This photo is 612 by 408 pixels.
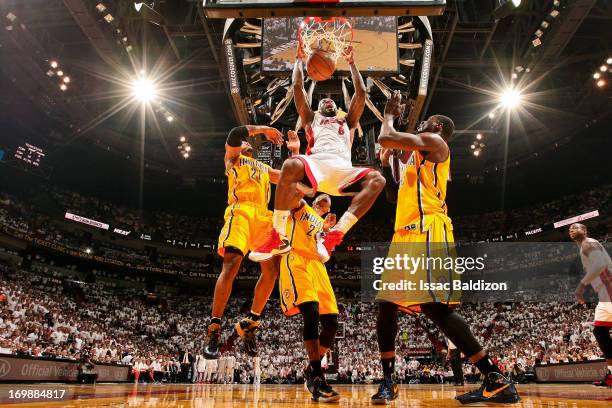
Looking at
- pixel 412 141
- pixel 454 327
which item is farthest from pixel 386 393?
pixel 412 141

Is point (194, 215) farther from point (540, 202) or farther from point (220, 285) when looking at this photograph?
point (220, 285)

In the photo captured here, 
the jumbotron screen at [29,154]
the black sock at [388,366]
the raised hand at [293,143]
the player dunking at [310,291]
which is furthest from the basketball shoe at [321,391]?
the jumbotron screen at [29,154]

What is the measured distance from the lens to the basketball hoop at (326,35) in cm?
514

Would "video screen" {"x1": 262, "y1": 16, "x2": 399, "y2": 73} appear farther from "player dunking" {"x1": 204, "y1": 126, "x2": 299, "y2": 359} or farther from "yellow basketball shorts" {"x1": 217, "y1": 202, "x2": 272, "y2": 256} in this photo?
"yellow basketball shorts" {"x1": 217, "y1": 202, "x2": 272, "y2": 256}

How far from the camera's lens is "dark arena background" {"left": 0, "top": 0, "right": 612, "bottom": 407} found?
4.36m

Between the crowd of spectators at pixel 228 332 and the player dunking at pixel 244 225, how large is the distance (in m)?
8.91

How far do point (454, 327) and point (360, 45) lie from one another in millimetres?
6573

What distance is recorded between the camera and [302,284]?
163 inches

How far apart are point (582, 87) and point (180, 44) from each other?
15.2m

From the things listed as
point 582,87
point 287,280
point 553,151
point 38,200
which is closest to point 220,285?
point 287,280

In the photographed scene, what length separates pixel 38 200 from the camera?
2283 cm

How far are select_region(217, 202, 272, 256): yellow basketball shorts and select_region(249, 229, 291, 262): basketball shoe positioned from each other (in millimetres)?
593

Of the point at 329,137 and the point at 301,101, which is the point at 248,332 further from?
the point at 301,101

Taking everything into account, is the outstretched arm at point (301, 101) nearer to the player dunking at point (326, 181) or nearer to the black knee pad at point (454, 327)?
the player dunking at point (326, 181)
